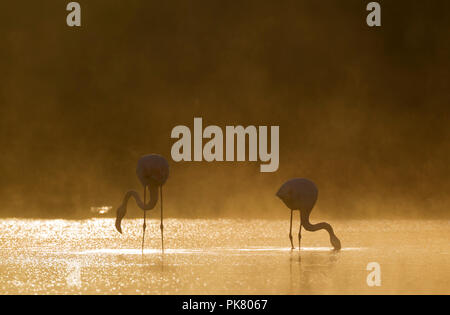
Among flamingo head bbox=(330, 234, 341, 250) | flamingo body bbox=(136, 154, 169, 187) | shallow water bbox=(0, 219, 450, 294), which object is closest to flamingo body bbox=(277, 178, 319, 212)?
flamingo head bbox=(330, 234, 341, 250)

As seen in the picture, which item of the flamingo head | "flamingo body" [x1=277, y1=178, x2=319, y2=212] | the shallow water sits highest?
"flamingo body" [x1=277, y1=178, x2=319, y2=212]

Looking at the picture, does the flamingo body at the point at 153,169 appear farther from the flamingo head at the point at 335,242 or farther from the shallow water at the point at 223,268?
the flamingo head at the point at 335,242

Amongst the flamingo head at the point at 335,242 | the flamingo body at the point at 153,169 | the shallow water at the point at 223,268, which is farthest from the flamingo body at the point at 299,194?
the flamingo body at the point at 153,169

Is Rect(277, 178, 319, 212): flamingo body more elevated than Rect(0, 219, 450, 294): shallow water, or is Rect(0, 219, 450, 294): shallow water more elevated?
Rect(277, 178, 319, 212): flamingo body

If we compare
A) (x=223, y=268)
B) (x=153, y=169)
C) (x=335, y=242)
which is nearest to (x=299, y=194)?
(x=335, y=242)

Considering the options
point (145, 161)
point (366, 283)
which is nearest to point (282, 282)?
point (366, 283)

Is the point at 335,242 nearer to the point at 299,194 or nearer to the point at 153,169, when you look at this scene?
the point at 299,194

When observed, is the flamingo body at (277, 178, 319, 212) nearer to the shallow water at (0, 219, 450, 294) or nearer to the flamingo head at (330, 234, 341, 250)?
the flamingo head at (330, 234, 341, 250)
